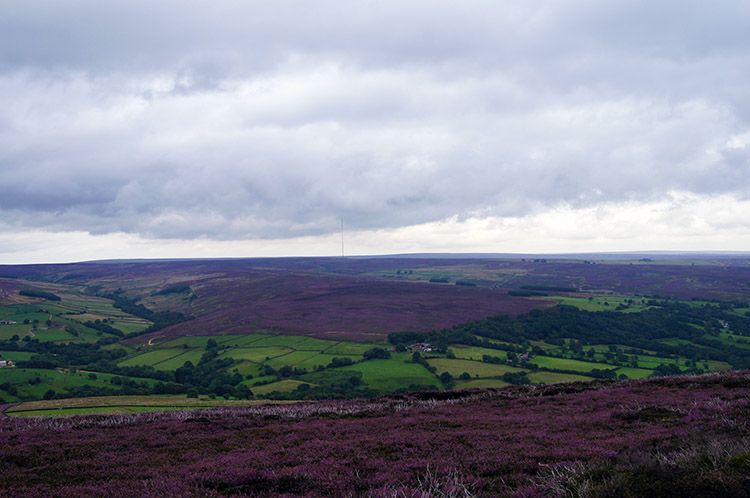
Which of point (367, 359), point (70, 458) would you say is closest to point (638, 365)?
point (367, 359)

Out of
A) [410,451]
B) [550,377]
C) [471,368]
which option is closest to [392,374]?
[471,368]

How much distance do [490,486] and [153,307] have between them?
8207 inches

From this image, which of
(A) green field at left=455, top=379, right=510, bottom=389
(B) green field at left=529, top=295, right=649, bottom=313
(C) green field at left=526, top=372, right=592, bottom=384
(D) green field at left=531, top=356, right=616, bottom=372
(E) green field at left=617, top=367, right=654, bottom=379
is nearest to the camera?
(A) green field at left=455, top=379, right=510, bottom=389

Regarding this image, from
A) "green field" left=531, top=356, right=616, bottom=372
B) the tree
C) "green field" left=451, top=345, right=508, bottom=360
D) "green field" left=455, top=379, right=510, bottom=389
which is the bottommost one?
"green field" left=451, top=345, right=508, bottom=360

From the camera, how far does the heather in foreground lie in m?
9.39

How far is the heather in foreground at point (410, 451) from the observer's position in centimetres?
939

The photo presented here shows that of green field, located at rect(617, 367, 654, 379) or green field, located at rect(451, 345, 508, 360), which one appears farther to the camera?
green field, located at rect(451, 345, 508, 360)

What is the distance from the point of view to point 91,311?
525 feet

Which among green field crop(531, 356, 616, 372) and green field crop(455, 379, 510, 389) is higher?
green field crop(455, 379, 510, 389)

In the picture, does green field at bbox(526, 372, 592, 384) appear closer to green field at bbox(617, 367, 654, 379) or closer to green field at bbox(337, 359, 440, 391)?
green field at bbox(617, 367, 654, 379)

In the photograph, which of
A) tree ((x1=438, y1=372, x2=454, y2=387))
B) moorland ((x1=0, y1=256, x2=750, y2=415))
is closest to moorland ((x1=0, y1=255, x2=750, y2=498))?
tree ((x1=438, y1=372, x2=454, y2=387))

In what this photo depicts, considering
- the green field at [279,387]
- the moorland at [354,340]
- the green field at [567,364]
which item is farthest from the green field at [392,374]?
the green field at [567,364]

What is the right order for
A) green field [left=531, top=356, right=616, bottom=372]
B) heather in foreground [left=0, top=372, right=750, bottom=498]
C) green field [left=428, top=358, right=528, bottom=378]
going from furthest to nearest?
green field [left=531, top=356, right=616, bottom=372] < green field [left=428, top=358, right=528, bottom=378] < heather in foreground [left=0, top=372, right=750, bottom=498]

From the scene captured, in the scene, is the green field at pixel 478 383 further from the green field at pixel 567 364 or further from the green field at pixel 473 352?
the green field at pixel 473 352
